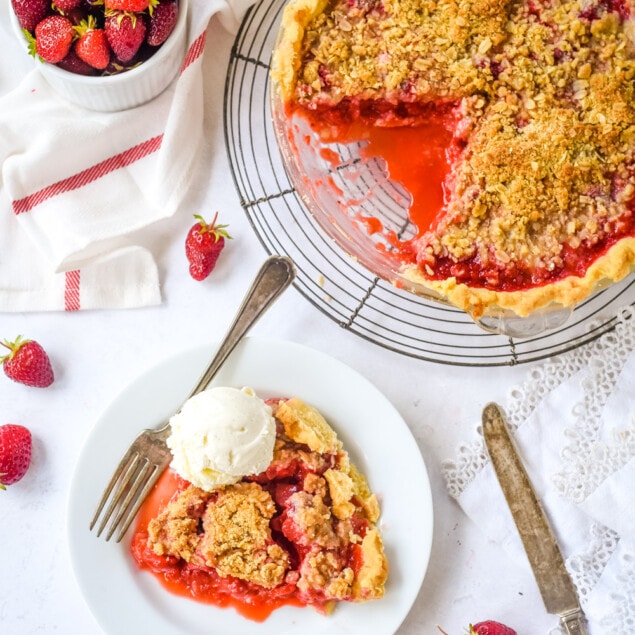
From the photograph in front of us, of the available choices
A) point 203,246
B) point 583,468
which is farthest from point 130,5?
point 583,468

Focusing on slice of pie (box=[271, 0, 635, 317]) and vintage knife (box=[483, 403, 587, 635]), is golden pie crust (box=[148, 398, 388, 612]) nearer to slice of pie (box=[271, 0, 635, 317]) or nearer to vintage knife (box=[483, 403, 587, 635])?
vintage knife (box=[483, 403, 587, 635])

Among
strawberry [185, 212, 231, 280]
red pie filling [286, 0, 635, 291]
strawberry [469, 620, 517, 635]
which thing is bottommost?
strawberry [469, 620, 517, 635]

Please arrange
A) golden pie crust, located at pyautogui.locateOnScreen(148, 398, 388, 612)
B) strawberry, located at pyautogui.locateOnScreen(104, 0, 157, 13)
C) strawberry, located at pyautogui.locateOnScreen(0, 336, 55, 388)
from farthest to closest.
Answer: strawberry, located at pyautogui.locateOnScreen(0, 336, 55, 388) < golden pie crust, located at pyautogui.locateOnScreen(148, 398, 388, 612) < strawberry, located at pyautogui.locateOnScreen(104, 0, 157, 13)

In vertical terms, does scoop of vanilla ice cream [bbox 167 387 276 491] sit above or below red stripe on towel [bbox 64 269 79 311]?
below

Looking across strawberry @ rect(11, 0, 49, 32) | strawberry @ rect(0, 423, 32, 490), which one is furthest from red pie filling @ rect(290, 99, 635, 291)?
strawberry @ rect(0, 423, 32, 490)

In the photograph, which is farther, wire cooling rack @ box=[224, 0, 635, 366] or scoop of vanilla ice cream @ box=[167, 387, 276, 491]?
wire cooling rack @ box=[224, 0, 635, 366]

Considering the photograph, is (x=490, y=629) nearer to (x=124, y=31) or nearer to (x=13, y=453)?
(x=13, y=453)

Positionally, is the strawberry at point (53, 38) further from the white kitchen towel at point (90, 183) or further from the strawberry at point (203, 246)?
the strawberry at point (203, 246)

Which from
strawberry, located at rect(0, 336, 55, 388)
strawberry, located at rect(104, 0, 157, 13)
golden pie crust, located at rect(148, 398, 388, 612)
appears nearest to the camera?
strawberry, located at rect(104, 0, 157, 13)
